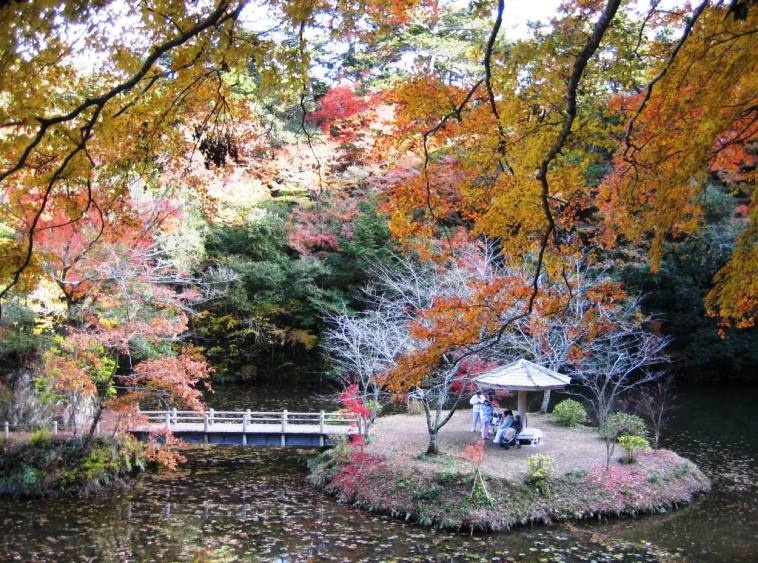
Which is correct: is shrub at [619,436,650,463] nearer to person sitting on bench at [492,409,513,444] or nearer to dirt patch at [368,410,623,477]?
dirt patch at [368,410,623,477]

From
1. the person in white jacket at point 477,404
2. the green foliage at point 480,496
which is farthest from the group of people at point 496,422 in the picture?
the green foliage at point 480,496

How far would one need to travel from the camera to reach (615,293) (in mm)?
6328

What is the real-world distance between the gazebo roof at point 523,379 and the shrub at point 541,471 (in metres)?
1.47

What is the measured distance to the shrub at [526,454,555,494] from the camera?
1109 centimetres

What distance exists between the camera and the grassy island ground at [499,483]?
10.6 meters

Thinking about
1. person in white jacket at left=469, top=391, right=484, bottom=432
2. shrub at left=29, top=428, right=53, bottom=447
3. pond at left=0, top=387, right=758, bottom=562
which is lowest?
pond at left=0, top=387, right=758, bottom=562

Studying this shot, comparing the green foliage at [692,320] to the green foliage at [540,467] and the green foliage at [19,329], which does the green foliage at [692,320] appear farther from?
the green foliage at [19,329]

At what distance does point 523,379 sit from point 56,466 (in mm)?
8928

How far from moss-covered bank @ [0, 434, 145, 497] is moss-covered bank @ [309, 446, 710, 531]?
166 inches

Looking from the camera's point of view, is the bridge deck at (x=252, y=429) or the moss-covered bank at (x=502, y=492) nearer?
the moss-covered bank at (x=502, y=492)

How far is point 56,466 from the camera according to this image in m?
12.0

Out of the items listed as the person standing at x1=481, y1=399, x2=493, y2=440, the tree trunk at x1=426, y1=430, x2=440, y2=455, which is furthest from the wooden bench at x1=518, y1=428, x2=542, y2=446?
the tree trunk at x1=426, y1=430, x2=440, y2=455

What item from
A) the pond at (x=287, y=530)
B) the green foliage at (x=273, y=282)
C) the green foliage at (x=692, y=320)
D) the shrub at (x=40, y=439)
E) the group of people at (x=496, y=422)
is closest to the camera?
the pond at (x=287, y=530)

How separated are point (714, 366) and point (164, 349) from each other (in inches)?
772
